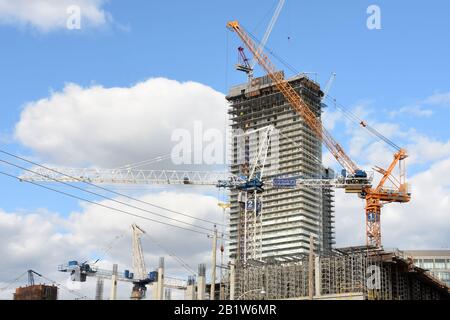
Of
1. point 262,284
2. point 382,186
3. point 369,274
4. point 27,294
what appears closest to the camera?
point 369,274

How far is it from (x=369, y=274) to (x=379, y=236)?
4861 cm

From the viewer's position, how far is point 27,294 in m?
184

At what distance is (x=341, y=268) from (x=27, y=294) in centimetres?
8822

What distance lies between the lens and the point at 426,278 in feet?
540

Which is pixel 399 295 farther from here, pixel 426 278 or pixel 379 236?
pixel 379 236
